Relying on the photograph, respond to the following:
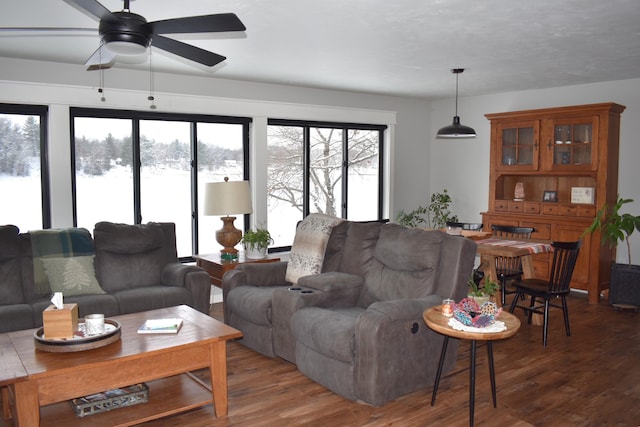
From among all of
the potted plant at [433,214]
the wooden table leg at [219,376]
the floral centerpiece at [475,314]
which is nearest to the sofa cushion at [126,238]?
the wooden table leg at [219,376]

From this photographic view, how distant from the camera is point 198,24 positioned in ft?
8.55

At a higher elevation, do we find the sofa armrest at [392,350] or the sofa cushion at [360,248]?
the sofa cushion at [360,248]

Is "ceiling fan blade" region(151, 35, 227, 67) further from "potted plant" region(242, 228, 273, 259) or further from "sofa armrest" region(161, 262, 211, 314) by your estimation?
"potted plant" region(242, 228, 273, 259)

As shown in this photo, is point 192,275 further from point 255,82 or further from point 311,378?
point 255,82

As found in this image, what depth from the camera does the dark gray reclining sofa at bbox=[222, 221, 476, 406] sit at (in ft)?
10.8

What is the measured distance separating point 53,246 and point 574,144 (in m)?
5.43

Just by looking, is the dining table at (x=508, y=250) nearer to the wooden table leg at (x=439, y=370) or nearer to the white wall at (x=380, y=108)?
the wooden table leg at (x=439, y=370)

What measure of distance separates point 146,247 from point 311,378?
2.03 metres

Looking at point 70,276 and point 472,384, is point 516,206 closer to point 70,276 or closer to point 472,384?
point 472,384

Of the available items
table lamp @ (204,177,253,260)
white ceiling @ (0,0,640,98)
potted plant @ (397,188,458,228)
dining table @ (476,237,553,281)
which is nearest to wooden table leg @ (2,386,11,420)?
white ceiling @ (0,0,640,98)

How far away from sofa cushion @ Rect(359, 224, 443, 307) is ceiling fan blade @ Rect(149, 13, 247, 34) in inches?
74.7

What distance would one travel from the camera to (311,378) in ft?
12.1

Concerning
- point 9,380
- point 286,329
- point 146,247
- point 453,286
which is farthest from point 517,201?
point 9,380

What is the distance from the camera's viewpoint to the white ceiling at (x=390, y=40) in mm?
3432
